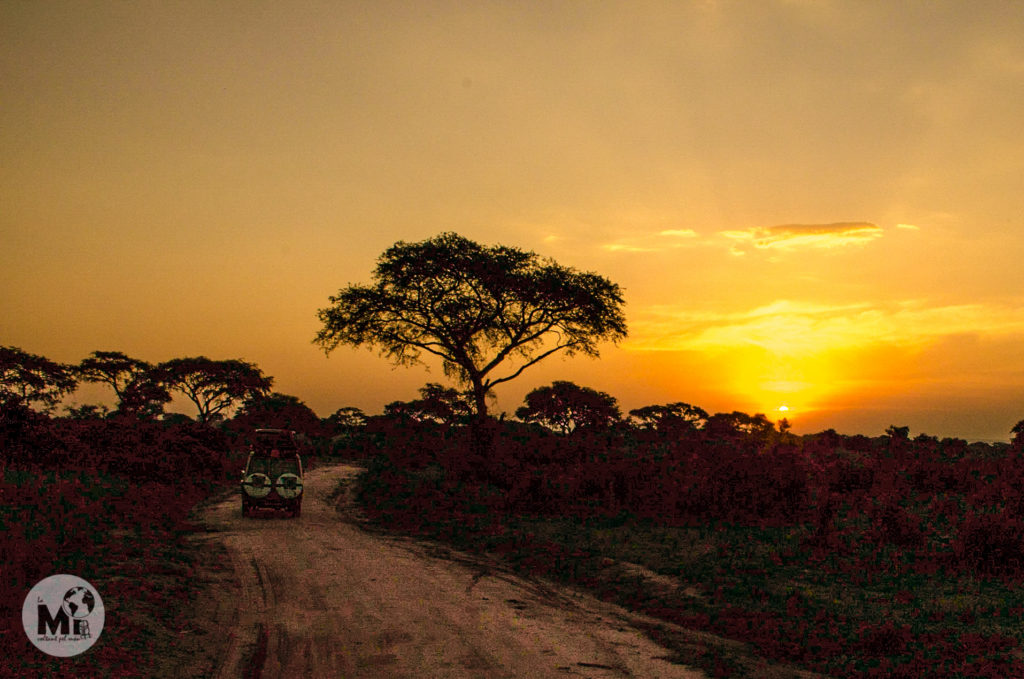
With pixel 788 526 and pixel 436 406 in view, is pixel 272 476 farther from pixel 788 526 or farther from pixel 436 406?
pixel 436 406

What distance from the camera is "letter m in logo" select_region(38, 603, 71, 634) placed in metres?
10.5

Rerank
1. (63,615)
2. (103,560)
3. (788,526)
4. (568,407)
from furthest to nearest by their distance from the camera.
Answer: (568,407) < (788,526) < (103,560) < (63,615)

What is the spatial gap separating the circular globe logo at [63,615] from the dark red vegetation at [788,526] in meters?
9.32

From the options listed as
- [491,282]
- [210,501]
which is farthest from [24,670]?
[491,282]

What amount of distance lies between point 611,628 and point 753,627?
8.39 feet

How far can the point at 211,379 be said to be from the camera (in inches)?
2808

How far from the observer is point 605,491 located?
28.0m

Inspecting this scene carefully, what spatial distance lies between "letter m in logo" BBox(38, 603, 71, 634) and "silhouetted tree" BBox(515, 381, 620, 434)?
183 ft

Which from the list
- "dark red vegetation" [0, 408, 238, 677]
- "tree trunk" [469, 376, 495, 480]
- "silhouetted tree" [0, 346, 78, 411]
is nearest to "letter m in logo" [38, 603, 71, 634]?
"dark red vegetation" [0, 408, 238, 677]

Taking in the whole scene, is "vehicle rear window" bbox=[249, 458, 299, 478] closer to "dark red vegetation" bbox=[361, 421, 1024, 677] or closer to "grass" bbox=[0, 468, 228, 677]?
"grass" bbox=[0, 468, 228, 677]

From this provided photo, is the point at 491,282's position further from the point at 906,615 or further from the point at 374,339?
the point at 906,615

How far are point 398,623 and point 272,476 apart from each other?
15.1 metres

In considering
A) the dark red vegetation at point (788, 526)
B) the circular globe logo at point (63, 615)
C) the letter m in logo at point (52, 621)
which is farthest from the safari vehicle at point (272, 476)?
the letter m in logo at point (52, 621)

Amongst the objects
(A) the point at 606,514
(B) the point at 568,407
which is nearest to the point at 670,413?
(B) the point at 568,407
